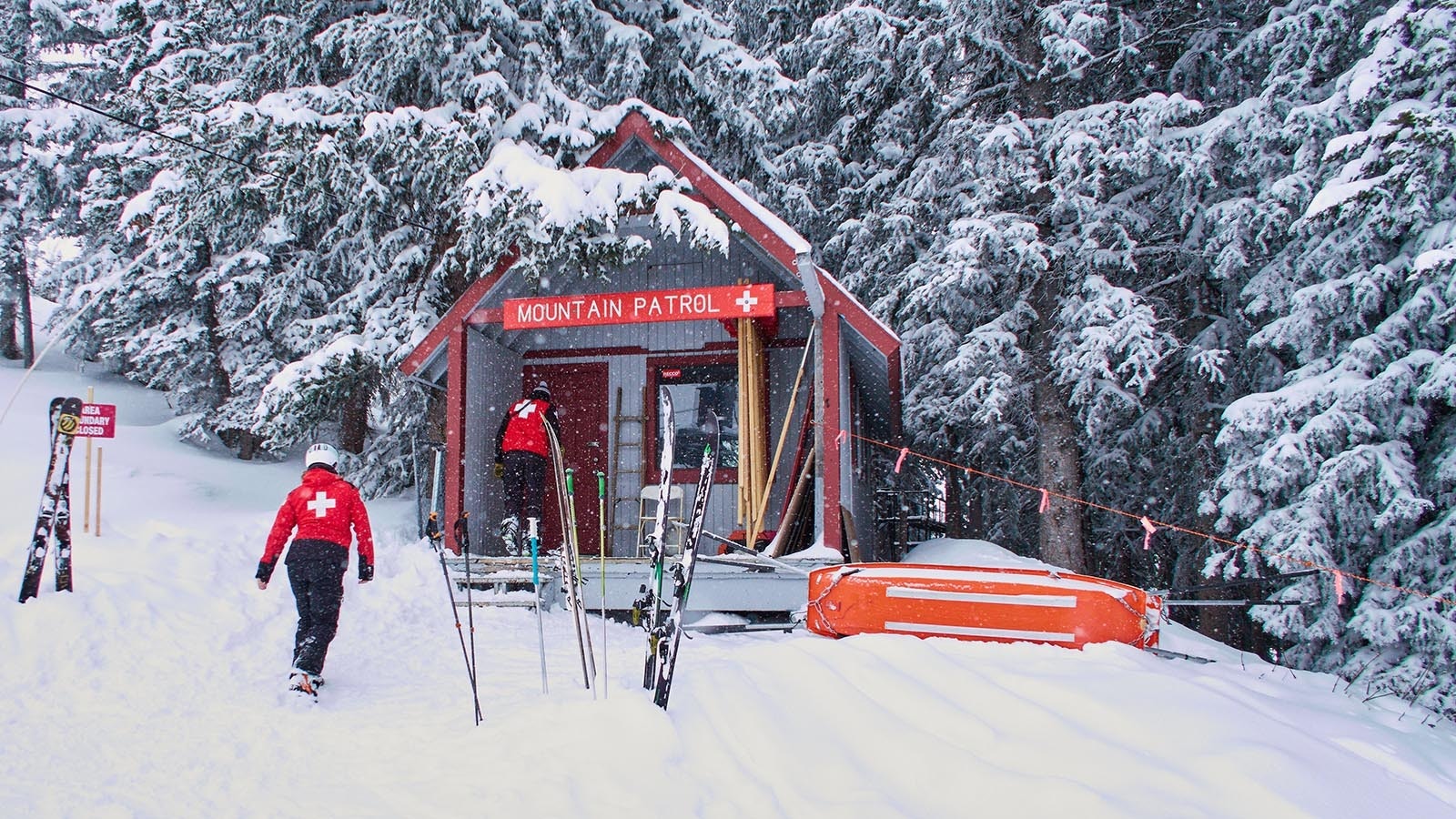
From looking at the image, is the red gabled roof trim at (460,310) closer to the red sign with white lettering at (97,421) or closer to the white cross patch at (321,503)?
the red sign with white lettering at (97,421)

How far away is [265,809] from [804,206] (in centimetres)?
1425

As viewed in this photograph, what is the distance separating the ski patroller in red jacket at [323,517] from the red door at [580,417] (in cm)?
622

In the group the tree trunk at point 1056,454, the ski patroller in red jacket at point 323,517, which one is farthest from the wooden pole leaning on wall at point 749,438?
the ski patroller in red jacket at point 323,517

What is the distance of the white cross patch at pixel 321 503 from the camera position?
5750 mm

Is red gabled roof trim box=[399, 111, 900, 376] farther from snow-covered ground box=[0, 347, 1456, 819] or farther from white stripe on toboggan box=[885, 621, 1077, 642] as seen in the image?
white stripe on toboggan box=[885, 621, 1077, 642]

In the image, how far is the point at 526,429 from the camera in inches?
369

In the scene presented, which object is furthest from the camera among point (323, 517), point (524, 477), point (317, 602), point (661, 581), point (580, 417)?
point (580, 417)

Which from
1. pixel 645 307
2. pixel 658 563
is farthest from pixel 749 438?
pixel 658 563

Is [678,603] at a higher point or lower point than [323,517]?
lower

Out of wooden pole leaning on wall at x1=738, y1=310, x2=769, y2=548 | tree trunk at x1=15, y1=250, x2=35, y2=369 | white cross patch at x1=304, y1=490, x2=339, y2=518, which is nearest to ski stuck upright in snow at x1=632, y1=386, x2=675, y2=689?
white cross patch at x1=304, y1=490, x2=339, y2=518

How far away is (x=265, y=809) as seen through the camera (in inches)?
132

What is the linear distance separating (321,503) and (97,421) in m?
4.20

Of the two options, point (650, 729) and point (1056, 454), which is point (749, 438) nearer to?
point (1056, 454)

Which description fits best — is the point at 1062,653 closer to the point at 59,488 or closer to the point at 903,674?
the point at 903,674
